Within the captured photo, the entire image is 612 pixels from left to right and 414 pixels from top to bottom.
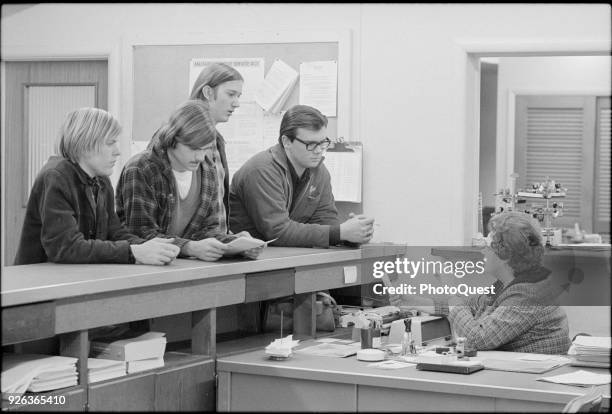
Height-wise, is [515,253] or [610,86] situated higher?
[610,86]

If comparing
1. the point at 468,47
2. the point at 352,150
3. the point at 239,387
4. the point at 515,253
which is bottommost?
the point at 239,387

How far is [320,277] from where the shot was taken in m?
3.63

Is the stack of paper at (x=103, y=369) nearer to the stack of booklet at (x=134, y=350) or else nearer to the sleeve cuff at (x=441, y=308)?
the stack of booklet at (x=134, y=350)

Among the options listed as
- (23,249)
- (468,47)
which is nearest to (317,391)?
(23,249)

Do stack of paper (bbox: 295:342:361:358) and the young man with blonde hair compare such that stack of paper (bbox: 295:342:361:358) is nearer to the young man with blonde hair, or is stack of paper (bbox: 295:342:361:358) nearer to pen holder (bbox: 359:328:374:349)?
pen holder (bbox: 359:328:374:349)

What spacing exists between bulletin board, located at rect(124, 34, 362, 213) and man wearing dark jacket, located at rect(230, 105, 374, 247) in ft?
2.58

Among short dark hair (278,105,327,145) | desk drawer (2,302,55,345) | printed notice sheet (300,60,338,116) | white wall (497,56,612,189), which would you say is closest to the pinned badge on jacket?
short dark hair (278,105,327,145)

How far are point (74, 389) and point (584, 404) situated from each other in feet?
4.61

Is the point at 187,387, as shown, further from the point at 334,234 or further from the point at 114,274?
the point at 334,234

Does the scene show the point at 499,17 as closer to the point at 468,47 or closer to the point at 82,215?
the point at 468,47

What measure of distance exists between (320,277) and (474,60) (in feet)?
5.55

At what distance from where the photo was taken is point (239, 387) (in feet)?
10.3

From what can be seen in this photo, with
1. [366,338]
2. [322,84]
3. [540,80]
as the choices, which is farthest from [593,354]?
[540,80]

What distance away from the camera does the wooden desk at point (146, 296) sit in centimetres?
241
